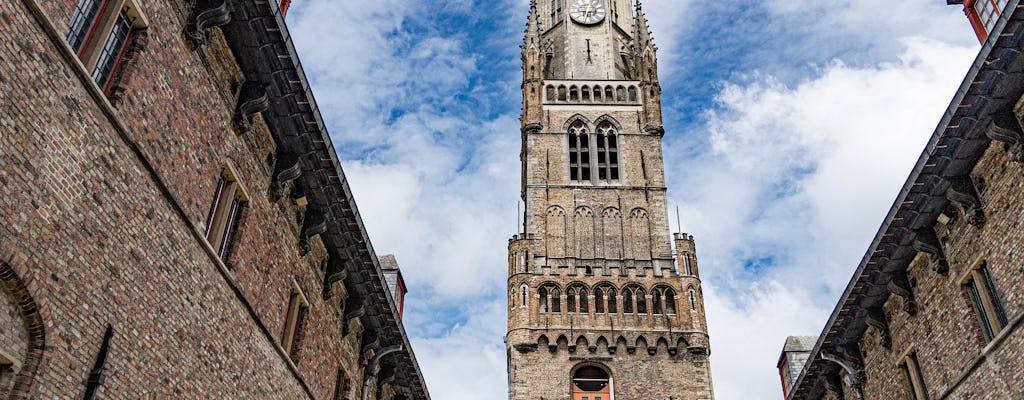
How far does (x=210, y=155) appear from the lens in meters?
12.8

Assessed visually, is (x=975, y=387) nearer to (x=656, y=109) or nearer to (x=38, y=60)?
(x=38, y=60)

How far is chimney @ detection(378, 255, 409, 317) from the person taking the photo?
2923 cm

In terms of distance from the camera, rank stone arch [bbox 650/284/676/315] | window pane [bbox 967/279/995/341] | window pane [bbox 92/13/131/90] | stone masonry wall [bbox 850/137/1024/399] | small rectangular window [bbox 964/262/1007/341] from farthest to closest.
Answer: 1. stone arch [bbox 650/284/676/315]
2. window pane [bbox 967/279/995/341]
3. small rectangular window [bbox 964/262/1007/341]
4. stone masonry wall [bbox 850/137/1024/399]
5. window pane [bbox 92/13/131/90]

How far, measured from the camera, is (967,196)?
1575cm

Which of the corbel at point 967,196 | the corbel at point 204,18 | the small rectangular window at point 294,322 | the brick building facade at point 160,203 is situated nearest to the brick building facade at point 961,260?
the corbel at point 967,196

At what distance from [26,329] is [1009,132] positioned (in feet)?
48.4

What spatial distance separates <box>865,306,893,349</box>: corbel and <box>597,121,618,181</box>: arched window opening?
31404 millimetres

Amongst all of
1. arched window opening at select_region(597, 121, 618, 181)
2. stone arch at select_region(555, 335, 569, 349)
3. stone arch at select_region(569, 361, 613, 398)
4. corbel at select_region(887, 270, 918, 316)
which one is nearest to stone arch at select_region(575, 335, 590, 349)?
stone arch at select_region(555, 335, 569, 349)

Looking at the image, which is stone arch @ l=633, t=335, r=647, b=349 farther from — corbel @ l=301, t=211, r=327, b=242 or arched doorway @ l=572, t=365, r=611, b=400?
corbel @ l=301, t=211, r=327, b=242

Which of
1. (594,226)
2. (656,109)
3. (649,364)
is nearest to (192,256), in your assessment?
(649,364)

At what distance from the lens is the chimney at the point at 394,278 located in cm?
2923

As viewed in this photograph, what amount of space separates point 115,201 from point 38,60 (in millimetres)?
2019

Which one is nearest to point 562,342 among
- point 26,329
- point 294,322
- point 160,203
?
point 294,322

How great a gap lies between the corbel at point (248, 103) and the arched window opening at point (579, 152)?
38.7 m
